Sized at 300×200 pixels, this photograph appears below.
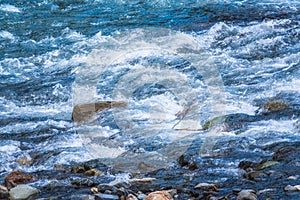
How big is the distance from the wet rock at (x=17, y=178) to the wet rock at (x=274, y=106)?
97.9 inches

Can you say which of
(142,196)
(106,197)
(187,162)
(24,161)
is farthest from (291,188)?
(24,161)

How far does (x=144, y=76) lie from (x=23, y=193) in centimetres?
377

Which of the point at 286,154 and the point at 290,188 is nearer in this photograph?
the point at 290,188

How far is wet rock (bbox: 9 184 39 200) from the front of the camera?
4289mm

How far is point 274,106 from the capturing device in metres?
6.06

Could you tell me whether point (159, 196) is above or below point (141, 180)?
above

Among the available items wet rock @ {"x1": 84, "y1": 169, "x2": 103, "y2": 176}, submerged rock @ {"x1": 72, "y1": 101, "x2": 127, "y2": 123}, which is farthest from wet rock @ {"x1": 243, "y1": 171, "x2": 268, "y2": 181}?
submerged rock @ {"x1": 72, "y1": 101, "x2": 127, "y2": 123}

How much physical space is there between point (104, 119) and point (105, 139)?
64 cm

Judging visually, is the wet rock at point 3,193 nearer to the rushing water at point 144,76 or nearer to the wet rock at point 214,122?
the rushing water at point 144,76

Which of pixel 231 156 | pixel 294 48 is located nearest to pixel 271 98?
pixel 231 156

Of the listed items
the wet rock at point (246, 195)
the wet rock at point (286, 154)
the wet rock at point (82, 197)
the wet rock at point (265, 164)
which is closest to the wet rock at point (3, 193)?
the wet rock at point (82, 197)

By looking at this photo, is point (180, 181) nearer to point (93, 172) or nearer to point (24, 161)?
point (93, 172)

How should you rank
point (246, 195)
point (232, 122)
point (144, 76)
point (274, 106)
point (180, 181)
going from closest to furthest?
point (246, 195)
point (180, 181)
point (232, 122)
point (274, 106)
point (144, 76)

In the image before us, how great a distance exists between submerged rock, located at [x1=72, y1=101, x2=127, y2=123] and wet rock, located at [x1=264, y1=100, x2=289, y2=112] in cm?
162
